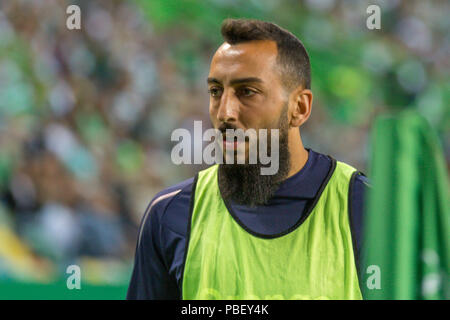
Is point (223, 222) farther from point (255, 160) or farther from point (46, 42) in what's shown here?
point (46, 42)

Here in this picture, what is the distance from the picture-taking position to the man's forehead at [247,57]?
1.46 metres

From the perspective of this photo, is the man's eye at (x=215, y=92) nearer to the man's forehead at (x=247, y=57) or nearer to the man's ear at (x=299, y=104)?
the man's forehead at (x=247, y=57)

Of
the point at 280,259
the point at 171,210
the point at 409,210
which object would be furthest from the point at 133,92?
the point at 409,210

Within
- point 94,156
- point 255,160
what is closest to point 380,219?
point 255,160

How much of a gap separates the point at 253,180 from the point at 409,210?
3.70ft

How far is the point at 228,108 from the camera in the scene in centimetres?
143

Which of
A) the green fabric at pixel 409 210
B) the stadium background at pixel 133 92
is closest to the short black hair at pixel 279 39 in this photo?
the green fabric at pixel 409 210

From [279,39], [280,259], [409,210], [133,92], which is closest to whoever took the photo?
[409,210]

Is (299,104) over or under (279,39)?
under

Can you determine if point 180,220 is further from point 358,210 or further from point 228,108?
point 358,210

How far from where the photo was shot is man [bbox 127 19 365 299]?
138cm

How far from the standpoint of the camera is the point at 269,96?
149 centimetres

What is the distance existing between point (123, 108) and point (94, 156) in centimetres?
35

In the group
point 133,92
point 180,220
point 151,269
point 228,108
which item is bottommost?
point 151,269
